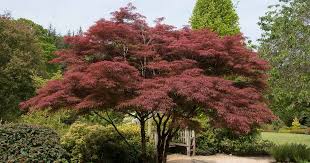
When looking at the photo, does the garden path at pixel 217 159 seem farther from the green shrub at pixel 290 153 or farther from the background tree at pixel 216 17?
the background tree at pixel 216 17

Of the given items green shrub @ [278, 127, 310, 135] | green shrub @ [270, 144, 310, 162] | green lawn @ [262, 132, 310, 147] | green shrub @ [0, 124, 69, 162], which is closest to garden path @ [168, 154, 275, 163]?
green shrub @ [270, 144, 310, 162]

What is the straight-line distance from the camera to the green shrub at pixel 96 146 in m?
10.9

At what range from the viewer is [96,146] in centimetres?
1142

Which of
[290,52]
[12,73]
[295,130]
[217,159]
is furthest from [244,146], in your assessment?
[295,130]

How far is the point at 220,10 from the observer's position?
19672 mm

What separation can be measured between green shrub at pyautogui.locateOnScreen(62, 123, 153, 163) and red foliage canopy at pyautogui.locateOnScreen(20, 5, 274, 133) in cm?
192

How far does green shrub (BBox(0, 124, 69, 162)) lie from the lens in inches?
385

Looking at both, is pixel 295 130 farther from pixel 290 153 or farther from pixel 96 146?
pixel 96 146

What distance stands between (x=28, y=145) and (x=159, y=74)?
3565mm

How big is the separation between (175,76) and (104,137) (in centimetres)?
399

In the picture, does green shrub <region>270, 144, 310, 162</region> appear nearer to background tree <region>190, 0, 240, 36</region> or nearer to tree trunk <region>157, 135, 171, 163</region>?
tree trunk <region>157, 135, 171, 163</region>

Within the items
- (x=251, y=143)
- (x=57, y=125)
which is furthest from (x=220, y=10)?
(x=57, y=125)

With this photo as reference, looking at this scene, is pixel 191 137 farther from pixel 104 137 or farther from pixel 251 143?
pixel 104 137

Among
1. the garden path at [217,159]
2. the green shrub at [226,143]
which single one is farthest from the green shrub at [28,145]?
the green shrub at [226,143]
